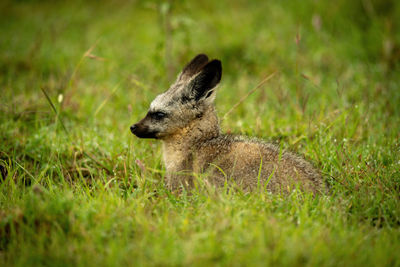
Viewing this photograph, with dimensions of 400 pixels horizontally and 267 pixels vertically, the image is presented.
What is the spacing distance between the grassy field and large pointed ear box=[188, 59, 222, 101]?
570 millimetres

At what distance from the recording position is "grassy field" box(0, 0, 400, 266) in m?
2.31

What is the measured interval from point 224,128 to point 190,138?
817mm

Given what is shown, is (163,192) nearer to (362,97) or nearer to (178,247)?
(178,247)

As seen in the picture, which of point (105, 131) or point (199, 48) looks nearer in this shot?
point (105, 131)

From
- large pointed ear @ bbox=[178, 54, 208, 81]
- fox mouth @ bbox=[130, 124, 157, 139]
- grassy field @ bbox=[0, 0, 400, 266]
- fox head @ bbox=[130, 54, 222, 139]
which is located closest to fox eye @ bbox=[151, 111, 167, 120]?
fox head @ bbox=[130, 54, 222, 139]

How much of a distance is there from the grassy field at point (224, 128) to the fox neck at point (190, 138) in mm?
269

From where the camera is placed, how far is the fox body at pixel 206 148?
3215 millimetres

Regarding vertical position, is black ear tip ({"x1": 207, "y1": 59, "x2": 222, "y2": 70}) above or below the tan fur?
above

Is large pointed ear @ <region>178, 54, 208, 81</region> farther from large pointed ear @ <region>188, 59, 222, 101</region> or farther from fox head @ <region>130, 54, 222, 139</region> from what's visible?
large pointed ear @ <region>188, 59, 222, 101</region>

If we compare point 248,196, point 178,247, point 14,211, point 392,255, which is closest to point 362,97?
point 248,196

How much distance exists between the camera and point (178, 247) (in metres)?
2.27

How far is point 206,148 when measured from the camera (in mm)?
3666

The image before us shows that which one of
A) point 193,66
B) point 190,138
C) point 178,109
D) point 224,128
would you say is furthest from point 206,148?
point 193,66

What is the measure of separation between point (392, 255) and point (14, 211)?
2464 millimetres
